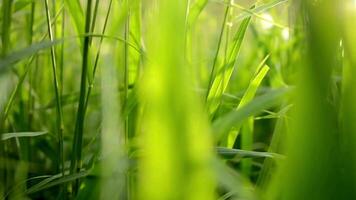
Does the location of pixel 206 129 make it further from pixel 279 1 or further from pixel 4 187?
pixel 4 187

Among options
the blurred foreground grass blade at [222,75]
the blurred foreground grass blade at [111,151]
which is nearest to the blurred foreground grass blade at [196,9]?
the blurred foreground grass blade at [222,75]

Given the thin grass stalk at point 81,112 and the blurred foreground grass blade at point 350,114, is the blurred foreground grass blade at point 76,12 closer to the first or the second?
the thin grass stalk at point 81,112

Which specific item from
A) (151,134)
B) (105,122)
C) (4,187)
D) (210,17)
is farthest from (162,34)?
(210,17)

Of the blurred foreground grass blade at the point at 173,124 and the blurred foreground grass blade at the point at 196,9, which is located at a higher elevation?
the blurred foreground grass blade at the point at 196,9

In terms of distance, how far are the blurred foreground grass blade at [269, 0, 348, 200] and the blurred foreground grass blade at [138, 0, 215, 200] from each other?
1.7 inches

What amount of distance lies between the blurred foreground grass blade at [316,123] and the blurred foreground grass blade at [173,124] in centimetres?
4

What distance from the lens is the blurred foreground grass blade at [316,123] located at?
260mm

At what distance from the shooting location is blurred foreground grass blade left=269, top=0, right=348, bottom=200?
26 cm

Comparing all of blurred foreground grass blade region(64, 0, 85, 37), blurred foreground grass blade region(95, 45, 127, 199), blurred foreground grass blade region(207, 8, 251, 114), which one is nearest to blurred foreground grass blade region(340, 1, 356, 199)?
blurred foreground grass blade region(95, 45, 127, 199)

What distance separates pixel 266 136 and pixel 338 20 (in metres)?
0.76

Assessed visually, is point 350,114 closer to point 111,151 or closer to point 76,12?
point 111,151

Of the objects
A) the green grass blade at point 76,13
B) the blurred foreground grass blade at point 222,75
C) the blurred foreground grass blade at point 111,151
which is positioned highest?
the green grass blade at point 76,13

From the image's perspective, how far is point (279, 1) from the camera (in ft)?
1.84

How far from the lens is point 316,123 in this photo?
0.89ft
